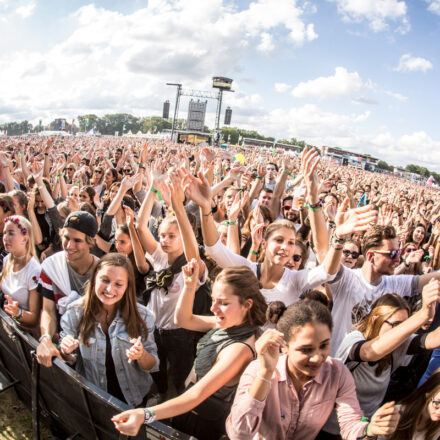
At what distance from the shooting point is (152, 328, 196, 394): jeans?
271cm

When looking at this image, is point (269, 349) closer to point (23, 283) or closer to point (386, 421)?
point (386, 421)

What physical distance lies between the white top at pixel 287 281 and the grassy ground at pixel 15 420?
195 cm

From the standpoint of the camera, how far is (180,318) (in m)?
2.12

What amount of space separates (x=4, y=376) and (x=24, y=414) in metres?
0.44

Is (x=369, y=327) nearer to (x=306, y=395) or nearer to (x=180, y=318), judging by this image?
(x=306, y=395)

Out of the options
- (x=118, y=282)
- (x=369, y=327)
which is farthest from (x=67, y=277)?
(x=369, y=327)

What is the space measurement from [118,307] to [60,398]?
27.6 inches

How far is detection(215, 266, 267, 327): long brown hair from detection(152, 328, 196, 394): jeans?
99cm

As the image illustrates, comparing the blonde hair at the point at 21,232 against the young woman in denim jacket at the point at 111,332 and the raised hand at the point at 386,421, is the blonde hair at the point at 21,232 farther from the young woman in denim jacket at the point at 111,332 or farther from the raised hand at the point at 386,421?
the raised hand at the point at 386,421

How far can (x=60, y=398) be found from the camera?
2156 mm

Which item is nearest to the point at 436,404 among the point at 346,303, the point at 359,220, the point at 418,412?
the point at 418,412

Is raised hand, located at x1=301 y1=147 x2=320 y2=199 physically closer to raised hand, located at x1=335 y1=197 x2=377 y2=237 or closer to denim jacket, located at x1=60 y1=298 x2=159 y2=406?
raised hand, located at x1=335 y1=197 x2=377 y2=237

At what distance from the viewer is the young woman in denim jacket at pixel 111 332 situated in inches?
82.4

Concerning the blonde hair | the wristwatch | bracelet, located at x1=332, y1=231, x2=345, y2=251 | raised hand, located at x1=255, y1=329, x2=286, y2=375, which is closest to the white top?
bracelet, located at x1=332, y1=231, x2=345, y2=251
